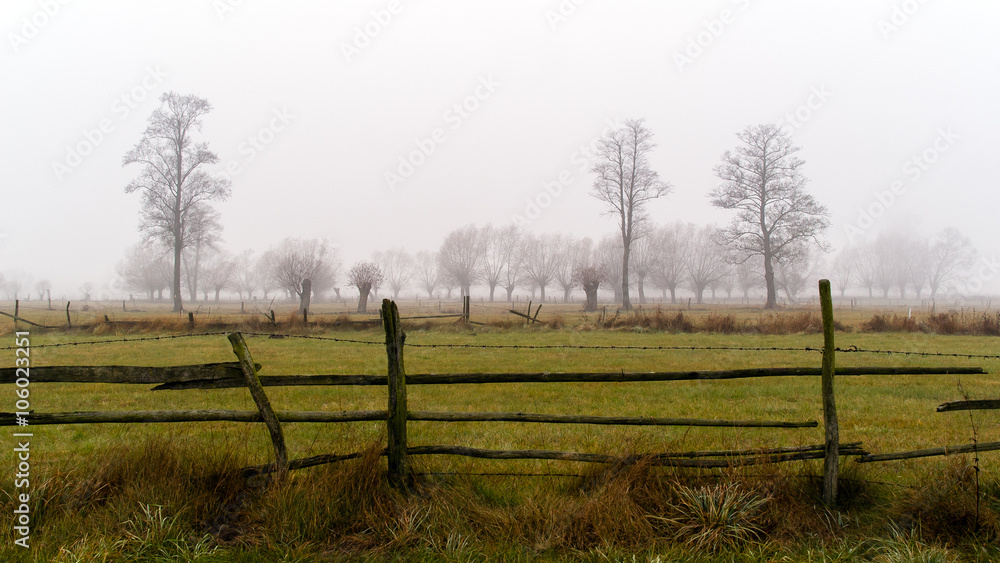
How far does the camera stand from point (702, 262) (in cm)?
7762

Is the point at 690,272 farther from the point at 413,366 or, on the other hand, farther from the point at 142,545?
the point at 142,545

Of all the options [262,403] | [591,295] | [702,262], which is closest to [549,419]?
[262,403]

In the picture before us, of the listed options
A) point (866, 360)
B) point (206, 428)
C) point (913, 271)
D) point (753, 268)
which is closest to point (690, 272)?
point (753, 268)

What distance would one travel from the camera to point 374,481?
151 inches

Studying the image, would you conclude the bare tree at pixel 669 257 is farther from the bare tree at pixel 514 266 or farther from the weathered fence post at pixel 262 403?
the weathered fence post at pixel 262 403

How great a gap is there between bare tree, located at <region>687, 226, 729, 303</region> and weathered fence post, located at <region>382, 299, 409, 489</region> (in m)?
76.5

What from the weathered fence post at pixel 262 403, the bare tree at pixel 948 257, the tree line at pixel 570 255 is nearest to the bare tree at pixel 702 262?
the tree line at pixel 570 255

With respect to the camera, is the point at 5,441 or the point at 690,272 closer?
the point at 5,441

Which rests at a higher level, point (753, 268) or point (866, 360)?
point (753, 268)

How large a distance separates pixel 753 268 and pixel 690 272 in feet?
41.9

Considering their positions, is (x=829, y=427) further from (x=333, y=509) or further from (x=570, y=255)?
(x=570, y=255)

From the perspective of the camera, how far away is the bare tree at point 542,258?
283 feet

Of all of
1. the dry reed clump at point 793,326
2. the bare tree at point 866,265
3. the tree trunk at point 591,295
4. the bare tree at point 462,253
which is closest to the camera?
the dry reed clump at point 793,326

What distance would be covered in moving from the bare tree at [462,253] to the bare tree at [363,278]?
3906 cm
